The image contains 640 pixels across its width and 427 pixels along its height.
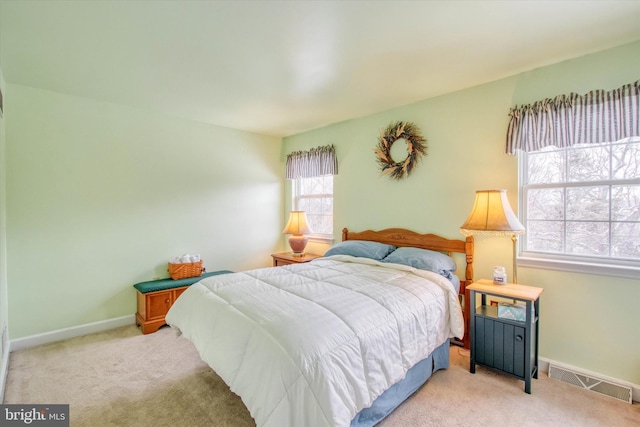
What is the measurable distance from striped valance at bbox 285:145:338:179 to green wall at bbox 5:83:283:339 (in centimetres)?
74

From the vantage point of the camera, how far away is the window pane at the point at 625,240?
212 centimetres

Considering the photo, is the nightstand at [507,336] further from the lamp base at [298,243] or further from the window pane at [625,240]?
the lamp base at [298,243]

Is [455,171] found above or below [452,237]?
above

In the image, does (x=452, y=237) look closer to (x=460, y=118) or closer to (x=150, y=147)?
(x=460, y=118)

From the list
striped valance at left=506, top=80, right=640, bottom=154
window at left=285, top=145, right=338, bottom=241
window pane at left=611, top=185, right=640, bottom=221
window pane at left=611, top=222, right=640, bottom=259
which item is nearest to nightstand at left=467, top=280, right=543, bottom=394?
window pane at left=611, top=222, right=640, bottom=259

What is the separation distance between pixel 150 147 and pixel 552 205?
4.18 meters

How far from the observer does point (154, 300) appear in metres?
3.18

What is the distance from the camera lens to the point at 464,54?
2.24 m

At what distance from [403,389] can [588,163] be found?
7.33 feet

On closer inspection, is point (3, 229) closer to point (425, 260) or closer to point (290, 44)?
point (290, 44)

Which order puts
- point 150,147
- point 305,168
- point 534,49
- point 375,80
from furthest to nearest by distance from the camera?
point 305,168 → point 150,147 → point 375,80 → point 534,49

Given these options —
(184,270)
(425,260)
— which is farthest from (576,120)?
(184,270)

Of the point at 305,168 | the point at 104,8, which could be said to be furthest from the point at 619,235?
the point at 104,8

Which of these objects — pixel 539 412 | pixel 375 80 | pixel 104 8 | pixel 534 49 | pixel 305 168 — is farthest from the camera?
pixel 305 168
